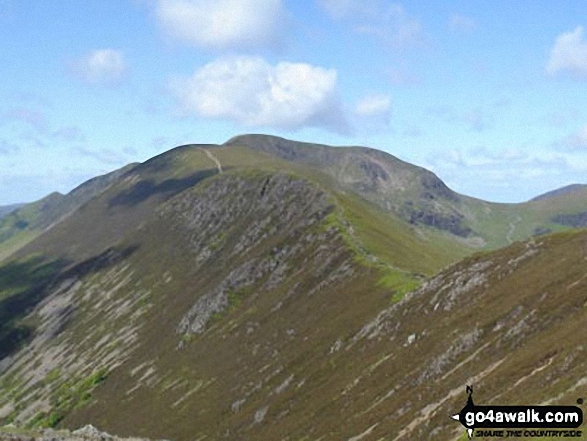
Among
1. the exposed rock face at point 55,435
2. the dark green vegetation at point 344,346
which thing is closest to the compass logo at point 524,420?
the dark green vegetation at point 344,346

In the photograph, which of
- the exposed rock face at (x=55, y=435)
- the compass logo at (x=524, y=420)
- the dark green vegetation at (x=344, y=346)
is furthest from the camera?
the exposed rock face at (x=55, y=435)

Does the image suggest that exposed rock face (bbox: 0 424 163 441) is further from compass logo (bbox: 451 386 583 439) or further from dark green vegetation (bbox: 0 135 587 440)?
compass logo (bbox: 451 386 583 439)

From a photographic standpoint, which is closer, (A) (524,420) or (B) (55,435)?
(A) (524,420)

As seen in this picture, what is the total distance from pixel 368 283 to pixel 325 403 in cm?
4371

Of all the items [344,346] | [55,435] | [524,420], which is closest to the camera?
[524,420]

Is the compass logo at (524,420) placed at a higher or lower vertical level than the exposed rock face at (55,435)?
higher

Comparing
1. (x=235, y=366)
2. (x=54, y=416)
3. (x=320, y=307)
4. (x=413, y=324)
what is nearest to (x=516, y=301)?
(x=413, y=324)

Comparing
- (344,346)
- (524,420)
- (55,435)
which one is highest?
(524,420)

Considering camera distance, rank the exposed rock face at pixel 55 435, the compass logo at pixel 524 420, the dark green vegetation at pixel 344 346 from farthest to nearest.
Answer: the exposed rock face at pixel 55 435, the dark green vegetation at pixel 344 346, the compass logo at pixel 524 420

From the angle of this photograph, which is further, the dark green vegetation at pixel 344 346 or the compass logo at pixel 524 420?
the dark green vegetation at pixel 344 346

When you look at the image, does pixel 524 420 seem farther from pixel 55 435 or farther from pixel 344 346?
pixel 344 346

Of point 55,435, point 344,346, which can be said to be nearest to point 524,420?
point 55,435

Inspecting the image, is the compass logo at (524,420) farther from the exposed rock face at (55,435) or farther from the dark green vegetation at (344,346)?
the exposed rock face at (55,435)

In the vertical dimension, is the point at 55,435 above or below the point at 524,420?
below
